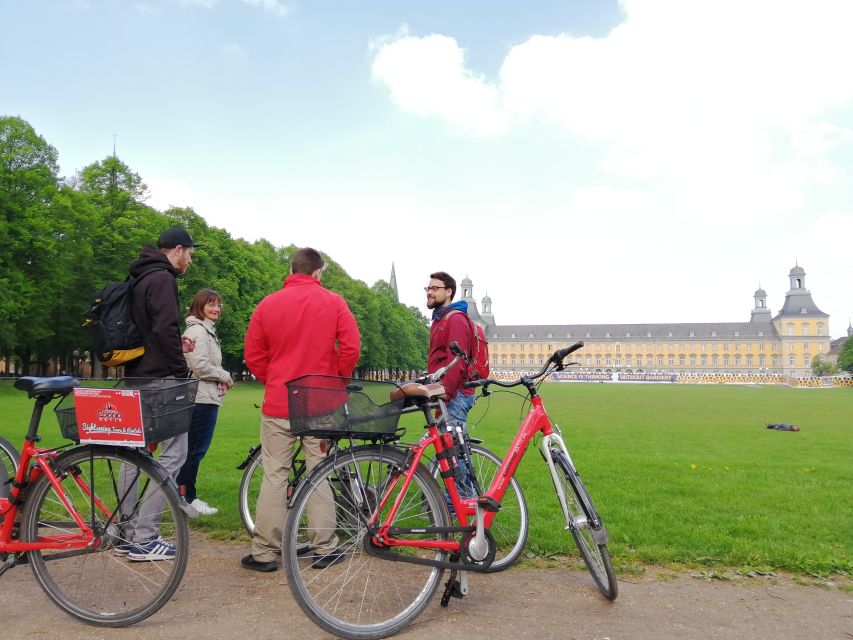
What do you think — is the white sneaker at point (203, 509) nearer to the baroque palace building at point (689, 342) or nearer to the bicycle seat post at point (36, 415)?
the bicycle seat post at point (36, 415)

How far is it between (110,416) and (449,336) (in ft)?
9.43

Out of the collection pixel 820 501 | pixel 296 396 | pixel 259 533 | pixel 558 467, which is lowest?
pixel 820 501

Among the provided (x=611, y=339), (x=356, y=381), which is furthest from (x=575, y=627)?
(x=611, y=339)

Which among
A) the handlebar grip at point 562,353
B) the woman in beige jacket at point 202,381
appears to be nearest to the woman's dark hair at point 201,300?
the woman in beige jacket at point 202,381

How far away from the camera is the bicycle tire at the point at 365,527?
376 cm

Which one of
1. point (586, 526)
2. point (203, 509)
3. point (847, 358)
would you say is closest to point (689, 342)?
point (847, 358)

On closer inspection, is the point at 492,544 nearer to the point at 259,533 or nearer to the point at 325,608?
the point at 325,608

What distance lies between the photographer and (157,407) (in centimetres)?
400

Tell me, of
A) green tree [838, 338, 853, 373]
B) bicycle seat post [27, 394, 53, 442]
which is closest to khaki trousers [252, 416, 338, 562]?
bicycle seat post [27, 394, 53, 442]

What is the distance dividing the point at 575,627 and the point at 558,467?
3.33 ft

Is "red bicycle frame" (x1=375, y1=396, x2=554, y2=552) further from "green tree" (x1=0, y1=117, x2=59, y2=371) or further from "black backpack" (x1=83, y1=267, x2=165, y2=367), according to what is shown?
"green tree" (x1=0, y1=117, x2=59, y2=371)

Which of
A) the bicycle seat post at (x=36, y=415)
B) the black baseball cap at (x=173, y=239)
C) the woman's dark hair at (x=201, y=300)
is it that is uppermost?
the black baseball cap at (x=173, y=239)

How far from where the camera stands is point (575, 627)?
379 centimetres

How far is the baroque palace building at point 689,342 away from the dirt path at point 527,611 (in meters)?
148
